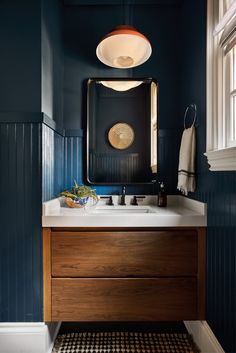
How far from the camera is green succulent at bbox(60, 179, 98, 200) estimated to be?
2.00 meters

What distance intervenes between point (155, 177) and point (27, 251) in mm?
1150

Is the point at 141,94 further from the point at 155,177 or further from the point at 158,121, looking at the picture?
the point at 155,177

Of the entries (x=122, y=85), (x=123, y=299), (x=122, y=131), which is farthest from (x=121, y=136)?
(x=123, y=299)

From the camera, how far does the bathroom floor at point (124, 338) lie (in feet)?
5.63

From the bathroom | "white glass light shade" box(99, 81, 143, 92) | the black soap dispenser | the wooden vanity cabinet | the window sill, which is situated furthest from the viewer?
"white glass light shade" box(99, 81, 143, 92)

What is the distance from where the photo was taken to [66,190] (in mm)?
2209

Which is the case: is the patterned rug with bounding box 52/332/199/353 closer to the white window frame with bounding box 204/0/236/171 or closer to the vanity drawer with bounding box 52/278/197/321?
the vanity drawer with bounding box 52/278/197/321

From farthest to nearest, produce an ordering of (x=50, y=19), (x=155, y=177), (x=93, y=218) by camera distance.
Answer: (x=155, y=177) → (x=50, y=19) → (x=93, y=218)

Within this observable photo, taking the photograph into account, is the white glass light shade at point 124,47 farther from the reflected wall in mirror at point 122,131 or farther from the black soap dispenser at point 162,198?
the black soap dispenser at point 162,198

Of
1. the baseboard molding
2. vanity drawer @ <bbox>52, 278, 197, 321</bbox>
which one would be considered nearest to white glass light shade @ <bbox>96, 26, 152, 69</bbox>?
vanity drawer @ <bbox>52, 278, 197, 321</bbox>

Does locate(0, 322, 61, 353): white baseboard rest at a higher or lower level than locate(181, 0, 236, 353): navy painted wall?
lower

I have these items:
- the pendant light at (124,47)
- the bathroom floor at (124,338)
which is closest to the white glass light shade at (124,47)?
the pendant light at (124,47)

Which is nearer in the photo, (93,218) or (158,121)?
(93,218)

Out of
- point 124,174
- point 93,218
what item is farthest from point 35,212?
point 124,174
